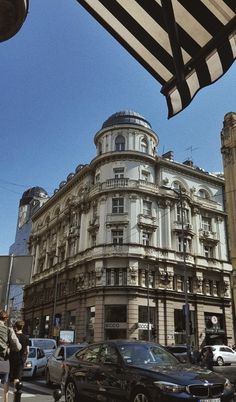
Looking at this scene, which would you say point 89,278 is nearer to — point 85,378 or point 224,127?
point 224,127

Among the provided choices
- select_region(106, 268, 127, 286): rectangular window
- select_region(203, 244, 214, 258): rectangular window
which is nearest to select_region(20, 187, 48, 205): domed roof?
select_region(203, 244, 214, 258): rectangular window

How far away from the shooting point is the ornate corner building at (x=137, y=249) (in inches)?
1582

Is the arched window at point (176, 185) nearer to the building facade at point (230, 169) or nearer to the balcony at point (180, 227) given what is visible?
the balcony at point (180, 227)

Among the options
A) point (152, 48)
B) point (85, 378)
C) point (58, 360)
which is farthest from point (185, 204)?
point (152, 48)

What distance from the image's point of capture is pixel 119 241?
139ft

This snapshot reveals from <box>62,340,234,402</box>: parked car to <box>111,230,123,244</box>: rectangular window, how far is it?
3161cm

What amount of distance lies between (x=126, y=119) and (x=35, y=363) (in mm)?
33276

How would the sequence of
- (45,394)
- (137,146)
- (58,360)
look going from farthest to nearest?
(137,146)
(58,360)
(45,394)

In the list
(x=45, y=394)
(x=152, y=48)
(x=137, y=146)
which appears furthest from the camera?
(x=137, y=146)

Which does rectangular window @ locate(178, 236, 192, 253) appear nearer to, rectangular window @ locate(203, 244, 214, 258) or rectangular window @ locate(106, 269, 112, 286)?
rectangular window @ locate(203, 244, 214, 258)

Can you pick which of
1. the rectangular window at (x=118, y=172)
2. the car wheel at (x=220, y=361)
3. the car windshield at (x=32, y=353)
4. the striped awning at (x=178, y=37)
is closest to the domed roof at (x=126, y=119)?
the rectangular window at (x=118, y=172)

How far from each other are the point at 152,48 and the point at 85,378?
8514 mm

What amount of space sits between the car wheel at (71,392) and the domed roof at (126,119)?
39.0 metres

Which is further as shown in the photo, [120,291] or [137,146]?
[137,146]
